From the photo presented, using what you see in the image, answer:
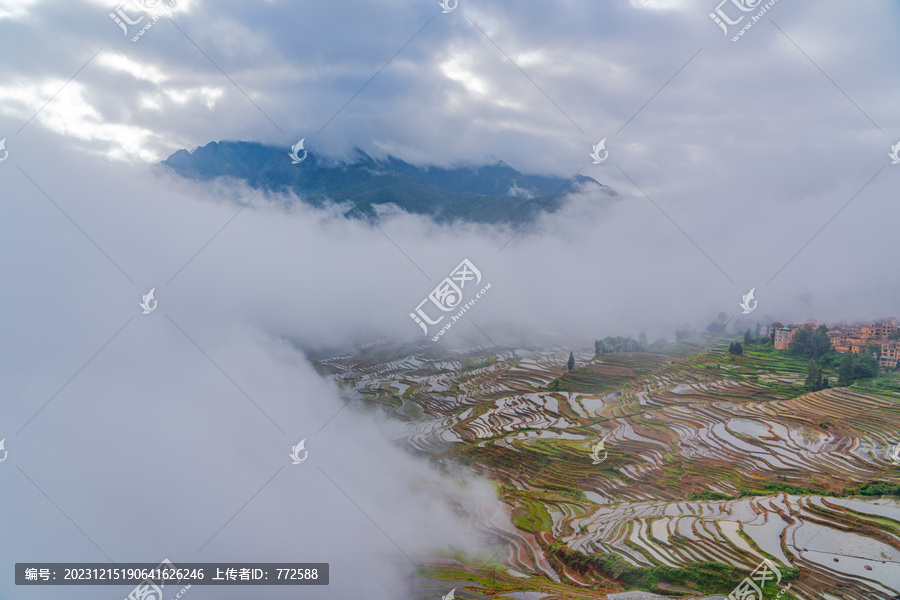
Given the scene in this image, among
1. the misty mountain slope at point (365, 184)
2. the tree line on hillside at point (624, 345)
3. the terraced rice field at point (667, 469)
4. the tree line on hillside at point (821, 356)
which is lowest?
the terraced rice field at point (667, 469)

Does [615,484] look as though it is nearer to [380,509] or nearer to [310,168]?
[380,509]

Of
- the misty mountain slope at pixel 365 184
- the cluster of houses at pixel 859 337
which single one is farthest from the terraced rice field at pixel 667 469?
the misty mountain slope at pixel 365 184

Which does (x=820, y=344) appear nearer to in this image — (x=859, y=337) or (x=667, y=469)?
(x=859, y=337)

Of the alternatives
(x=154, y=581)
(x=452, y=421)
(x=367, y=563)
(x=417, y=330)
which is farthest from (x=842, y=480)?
(x=417, y=330)

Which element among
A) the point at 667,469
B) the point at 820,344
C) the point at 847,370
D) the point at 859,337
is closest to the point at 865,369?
the point at 847,370

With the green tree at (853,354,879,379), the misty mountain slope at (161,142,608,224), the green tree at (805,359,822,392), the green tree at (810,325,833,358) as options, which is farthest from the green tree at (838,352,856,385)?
the misty mountain slope at (161,142,608,224)

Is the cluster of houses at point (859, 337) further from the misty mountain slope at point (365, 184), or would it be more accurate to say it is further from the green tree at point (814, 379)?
the misty mountain slope at point (365, 184)

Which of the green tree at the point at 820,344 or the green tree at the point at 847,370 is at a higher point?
the green tree at the point at 820,344
